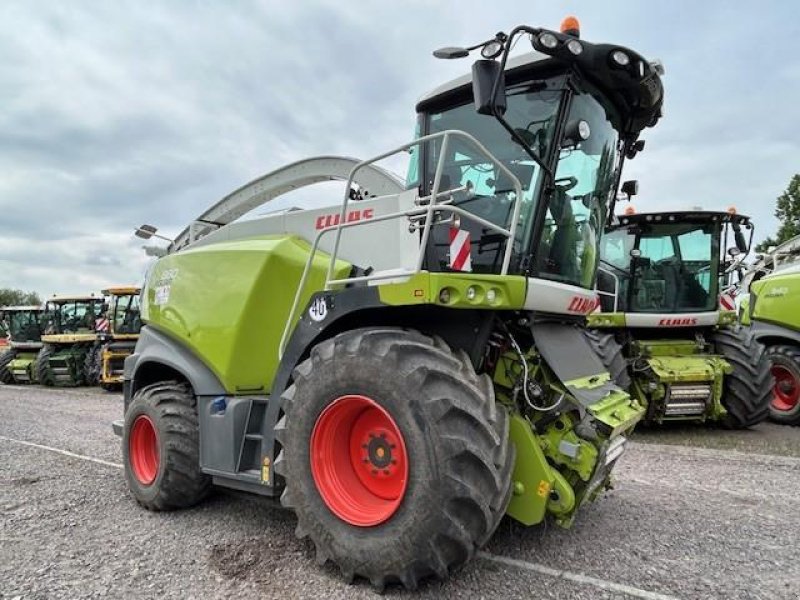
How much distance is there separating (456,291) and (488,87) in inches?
40.4

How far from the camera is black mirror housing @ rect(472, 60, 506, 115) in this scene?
297 cm

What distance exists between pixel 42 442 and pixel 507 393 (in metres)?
7.14

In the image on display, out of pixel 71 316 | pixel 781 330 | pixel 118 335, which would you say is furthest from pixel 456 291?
pixel 71 316

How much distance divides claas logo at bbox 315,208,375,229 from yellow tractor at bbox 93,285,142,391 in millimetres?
13613

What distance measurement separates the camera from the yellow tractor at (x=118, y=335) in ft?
52.9

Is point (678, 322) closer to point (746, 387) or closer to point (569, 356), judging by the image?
point (746, 387)

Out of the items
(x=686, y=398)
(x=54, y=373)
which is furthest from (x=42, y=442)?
(x=54, y=373)

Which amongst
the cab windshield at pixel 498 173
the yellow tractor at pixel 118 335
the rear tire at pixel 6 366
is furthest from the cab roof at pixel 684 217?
the rear tire at pixel 6 366

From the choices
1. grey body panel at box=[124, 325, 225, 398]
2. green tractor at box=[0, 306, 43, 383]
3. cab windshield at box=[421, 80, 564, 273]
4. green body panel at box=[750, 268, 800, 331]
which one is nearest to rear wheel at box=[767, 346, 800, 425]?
green body panel at box=[750, 268, 800, 331]

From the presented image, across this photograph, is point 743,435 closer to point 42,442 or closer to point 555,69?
point 555,69

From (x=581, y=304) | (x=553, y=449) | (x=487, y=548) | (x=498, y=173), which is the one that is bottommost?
(x=487, y=548)

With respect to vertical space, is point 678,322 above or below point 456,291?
below

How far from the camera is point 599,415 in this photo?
11.1ft

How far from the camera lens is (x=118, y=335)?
16.8 m
